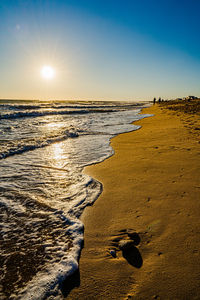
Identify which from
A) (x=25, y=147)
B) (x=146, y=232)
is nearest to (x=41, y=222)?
(x=146, y=232)

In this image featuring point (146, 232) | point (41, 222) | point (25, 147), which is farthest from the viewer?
point (25, 147)

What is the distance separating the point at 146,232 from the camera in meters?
2.19

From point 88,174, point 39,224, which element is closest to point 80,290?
point 39,224

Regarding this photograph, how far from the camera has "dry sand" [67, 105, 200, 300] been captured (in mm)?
1567

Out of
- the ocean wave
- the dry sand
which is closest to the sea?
the dry sand

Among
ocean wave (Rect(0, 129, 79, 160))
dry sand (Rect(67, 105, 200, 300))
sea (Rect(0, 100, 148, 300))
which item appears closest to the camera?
dry sand (Rect(67, 105, 200, 300))

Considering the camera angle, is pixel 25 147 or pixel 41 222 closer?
pixel 41 222

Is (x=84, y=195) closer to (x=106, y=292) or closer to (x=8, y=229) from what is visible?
(x=8, y=229)

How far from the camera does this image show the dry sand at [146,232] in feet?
5.14

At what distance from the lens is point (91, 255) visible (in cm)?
196

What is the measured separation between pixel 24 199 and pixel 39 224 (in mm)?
829

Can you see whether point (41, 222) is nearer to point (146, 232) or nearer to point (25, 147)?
point (146, 232)

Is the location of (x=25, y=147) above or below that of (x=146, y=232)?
above

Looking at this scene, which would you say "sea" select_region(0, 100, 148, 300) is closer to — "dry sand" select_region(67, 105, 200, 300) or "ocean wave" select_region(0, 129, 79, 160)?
"dry sand" select_region(67, 105, 200, 300)
